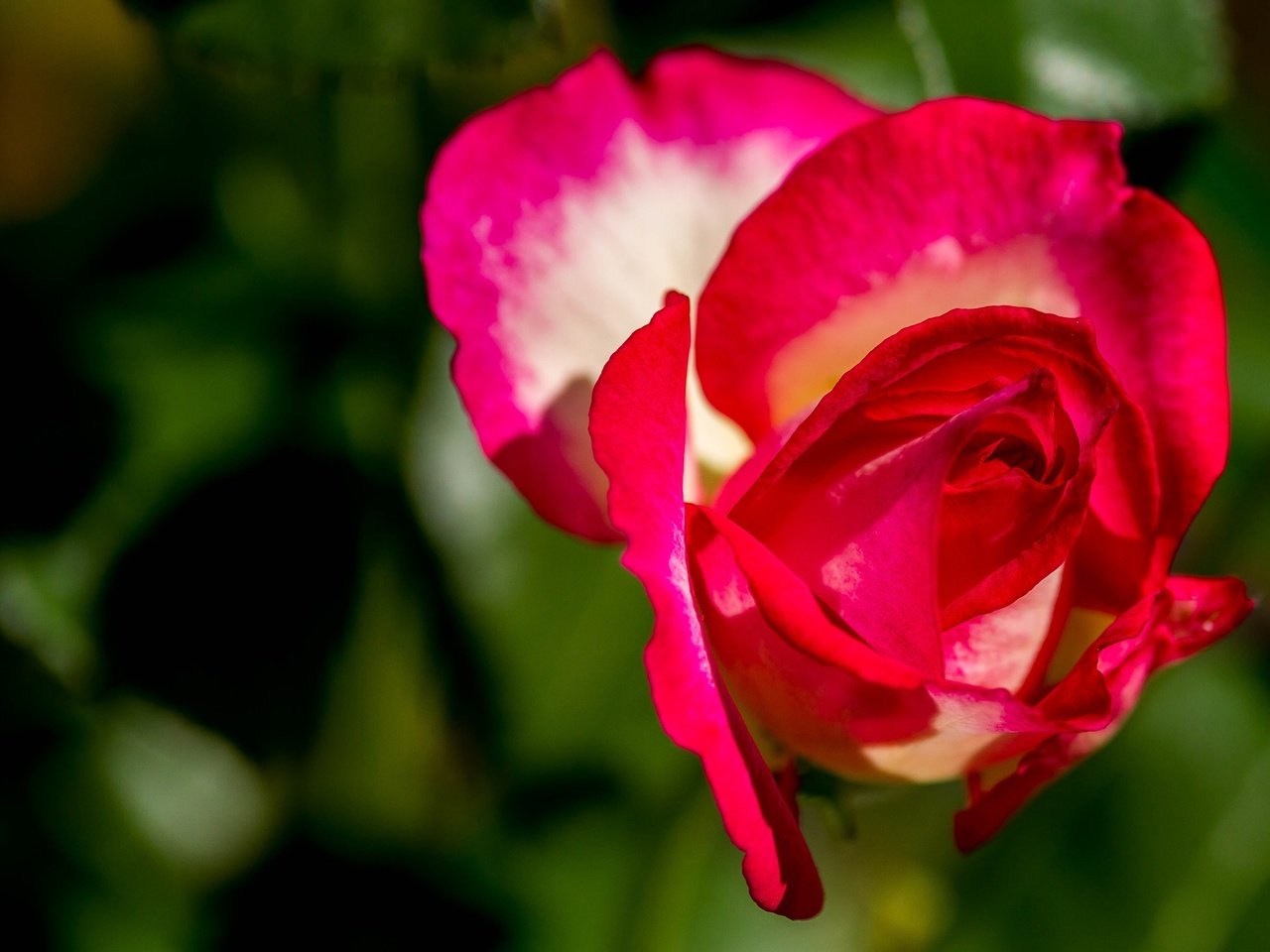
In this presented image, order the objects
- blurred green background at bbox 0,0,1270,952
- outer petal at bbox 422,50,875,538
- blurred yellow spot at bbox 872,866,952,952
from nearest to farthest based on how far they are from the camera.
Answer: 1. outer petal at bbox 422,50,875,538
2. blurred green background at bbox 0,0,1270,952
3. blurred yellow spot at bbox 872,866,952,952

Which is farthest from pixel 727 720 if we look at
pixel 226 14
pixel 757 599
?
pixel 226 14

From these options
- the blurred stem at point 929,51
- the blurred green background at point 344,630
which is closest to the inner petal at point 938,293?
the blurred stem at point 929,51

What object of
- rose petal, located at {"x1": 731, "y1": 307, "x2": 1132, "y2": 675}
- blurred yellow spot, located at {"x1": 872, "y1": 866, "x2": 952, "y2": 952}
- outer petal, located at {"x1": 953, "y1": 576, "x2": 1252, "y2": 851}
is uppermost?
rose petal, located at {"x1": 731, "y1": 307, "x2": 1132, "y2": 675}

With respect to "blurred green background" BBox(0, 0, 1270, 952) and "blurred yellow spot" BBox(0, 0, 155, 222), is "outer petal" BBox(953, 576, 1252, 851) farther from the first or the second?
"blurred yellow spot" BBox(0, 0, 155, 222)

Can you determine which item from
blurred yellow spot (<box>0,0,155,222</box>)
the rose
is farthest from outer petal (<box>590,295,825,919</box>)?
blurred yellow spot (<box>0,0,155,222</box>)

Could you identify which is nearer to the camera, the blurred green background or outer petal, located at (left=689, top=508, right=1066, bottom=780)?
outer petal, located at (left=689, top=508, right=1066, bottom=780)

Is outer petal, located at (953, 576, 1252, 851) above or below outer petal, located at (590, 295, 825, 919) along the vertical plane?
below

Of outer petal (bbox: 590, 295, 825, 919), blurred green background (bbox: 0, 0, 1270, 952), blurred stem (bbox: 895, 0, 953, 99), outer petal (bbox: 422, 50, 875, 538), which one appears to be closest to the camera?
outer petal (bbox: 590, 295, 825, 919)
